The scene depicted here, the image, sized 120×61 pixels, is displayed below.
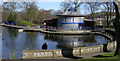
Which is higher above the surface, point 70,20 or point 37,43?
point 70,20

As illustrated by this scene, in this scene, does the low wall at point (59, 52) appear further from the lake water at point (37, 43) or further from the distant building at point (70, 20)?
the distant building at point (70, 20)

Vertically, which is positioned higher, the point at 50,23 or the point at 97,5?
the point at 97,5

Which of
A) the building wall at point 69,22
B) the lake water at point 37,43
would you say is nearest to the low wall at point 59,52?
the lake water at point 37,43

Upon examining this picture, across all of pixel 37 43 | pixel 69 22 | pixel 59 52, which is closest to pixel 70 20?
pixel 69 22

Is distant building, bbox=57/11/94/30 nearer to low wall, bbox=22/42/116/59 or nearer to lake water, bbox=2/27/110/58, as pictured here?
lake water, bbox=2/27/110/58

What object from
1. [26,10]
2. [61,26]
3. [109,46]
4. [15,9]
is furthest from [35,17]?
[109,46]

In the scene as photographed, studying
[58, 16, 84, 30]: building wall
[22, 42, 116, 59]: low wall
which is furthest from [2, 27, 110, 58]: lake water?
[58, 16, 84, 30]: building wall

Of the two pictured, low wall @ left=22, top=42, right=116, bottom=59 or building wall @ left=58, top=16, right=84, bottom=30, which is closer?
low wall @ left=22, top=42, right=116, bottom=59

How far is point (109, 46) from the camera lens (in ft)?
51.3

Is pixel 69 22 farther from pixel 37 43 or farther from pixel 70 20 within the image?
pixel 37 43

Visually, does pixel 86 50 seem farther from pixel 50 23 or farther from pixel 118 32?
pixel 50 23

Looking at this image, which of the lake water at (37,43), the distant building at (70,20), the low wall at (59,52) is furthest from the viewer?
the distant building at (70,20)

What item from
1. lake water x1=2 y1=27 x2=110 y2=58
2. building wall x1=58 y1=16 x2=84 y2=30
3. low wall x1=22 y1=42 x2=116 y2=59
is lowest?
lake water x1=2 y1=27 x2=110 y2=58

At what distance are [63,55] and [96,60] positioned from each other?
3350 mm
